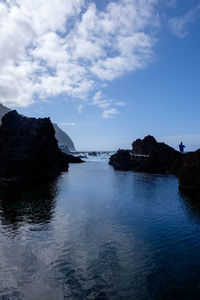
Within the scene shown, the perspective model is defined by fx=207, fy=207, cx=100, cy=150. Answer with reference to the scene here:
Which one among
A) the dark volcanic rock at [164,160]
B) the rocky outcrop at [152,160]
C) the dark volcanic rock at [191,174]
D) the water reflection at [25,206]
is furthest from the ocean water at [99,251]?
the rocky outcrop at [152,160]

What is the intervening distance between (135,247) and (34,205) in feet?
71.8

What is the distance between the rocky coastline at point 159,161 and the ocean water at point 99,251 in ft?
53.6

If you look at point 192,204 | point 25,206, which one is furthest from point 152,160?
point 25,206

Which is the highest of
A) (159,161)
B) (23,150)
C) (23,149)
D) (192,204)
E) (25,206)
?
(23,149)

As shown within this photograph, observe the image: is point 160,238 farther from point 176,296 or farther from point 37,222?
point 37,222

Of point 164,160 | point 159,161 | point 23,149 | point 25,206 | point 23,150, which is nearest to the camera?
point 25,206

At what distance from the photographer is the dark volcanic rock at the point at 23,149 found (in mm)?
67312

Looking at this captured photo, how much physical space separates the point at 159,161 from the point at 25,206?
238 feet

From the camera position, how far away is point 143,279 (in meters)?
14.9

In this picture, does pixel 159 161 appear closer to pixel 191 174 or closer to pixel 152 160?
pixel 152 160

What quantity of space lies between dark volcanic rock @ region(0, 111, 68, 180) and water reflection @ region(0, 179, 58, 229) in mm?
20149

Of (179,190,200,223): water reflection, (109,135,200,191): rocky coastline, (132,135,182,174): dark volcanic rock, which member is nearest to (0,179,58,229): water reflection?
(179,190,200,223): water reflection

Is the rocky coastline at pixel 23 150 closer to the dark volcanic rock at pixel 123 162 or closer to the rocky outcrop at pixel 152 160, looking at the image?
the dark volcanic rock at pixel 123 162

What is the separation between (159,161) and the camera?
9544cm
